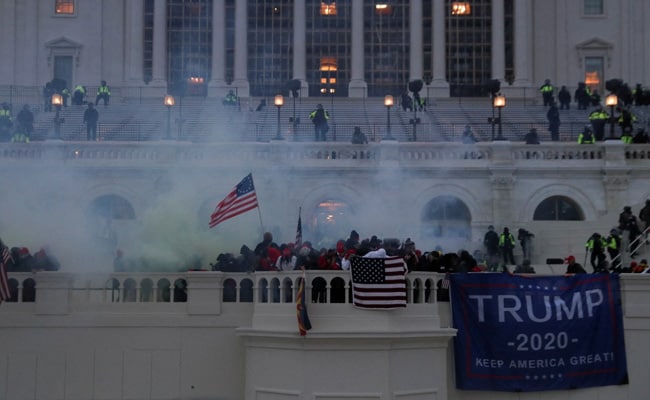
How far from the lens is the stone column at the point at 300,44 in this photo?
216 ft

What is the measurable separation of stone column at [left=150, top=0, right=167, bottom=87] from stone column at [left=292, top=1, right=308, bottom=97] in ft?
22.0

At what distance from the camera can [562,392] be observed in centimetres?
2480

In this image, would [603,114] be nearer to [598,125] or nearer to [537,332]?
[598,125]

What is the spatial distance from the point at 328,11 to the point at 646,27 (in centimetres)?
1728

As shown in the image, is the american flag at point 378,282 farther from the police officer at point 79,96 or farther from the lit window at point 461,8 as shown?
the lit window at point 461,8

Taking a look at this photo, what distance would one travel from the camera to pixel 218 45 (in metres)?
65.9

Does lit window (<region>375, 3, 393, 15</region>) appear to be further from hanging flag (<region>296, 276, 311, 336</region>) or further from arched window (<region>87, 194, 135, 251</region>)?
hanging flag (<region>296, 276, 311, 336</region>)

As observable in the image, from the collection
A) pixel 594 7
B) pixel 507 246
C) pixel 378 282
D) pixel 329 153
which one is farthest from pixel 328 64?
pixel 378 282

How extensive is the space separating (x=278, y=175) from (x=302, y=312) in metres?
18.5

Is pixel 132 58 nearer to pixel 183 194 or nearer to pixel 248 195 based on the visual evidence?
pixel 183 194

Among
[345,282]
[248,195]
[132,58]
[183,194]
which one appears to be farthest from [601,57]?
[345,282]

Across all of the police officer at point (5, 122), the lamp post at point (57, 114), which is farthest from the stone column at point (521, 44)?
the police officer at point (5, 122)

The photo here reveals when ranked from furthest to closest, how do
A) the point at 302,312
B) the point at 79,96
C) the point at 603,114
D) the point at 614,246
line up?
1. the point at 79,96
2. the point at 603,114
3. the point at 614,246
4. the point at 302,312

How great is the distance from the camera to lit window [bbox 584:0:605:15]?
228 ft
